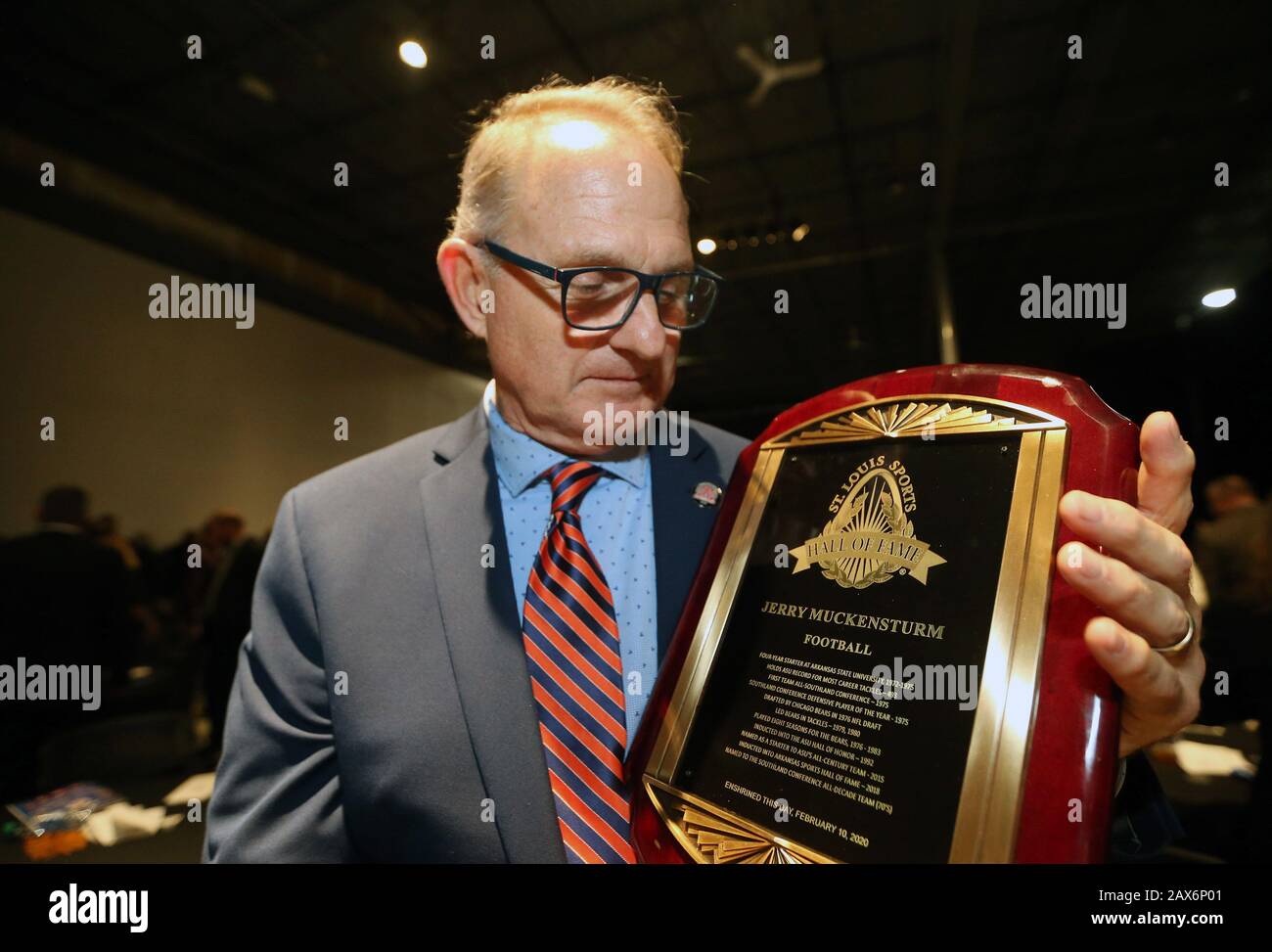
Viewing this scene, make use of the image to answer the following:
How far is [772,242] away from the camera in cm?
171

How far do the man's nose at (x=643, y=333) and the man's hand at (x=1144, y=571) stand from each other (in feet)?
1.96

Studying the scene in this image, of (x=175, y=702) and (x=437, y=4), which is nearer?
(x=437, y=4)

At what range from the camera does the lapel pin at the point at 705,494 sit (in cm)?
105

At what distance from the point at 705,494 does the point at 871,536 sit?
1.25 feet

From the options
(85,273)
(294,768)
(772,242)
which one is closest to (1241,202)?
(772,242)

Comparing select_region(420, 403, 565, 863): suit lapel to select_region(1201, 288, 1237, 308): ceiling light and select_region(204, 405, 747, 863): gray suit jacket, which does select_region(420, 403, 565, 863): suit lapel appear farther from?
select_region(1201, 288, 1237, 308): ceiling light

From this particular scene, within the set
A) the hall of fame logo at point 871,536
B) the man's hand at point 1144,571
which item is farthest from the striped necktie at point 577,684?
the man's hand at point 1144,571

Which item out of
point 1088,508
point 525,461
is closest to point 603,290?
point 525,461

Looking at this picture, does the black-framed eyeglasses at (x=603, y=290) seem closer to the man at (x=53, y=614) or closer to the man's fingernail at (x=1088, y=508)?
the man's fingernail at (x=1088, y=508)

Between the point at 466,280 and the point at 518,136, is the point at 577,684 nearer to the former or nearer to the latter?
the point at 466,280

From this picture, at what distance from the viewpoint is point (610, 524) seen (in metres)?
1.03

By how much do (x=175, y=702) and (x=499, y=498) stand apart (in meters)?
3.44

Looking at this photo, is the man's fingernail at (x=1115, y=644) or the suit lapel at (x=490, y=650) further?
the suit lapel at (x=490, y=650)
